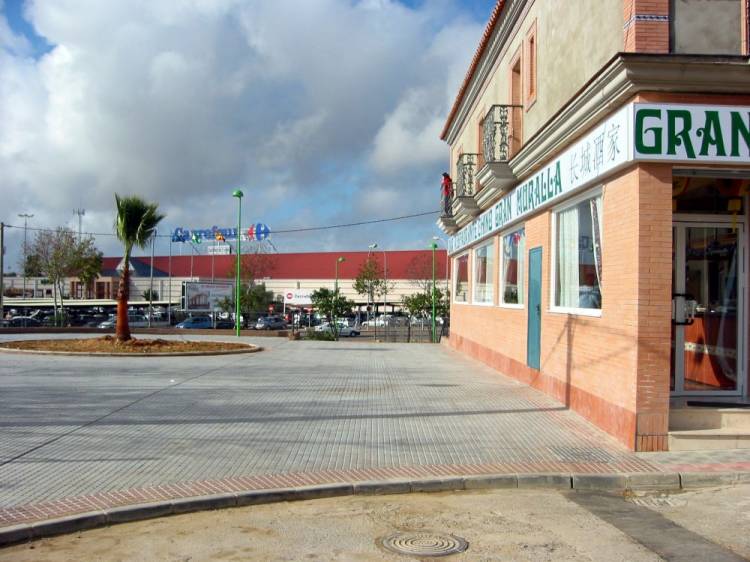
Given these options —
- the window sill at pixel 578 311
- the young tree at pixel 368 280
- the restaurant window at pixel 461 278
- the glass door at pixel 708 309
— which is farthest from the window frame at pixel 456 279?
the young tree at pixel 368 280

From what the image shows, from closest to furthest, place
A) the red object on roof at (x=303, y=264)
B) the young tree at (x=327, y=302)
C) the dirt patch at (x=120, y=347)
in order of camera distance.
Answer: the dirt patch at (x=120, y=347) → the young tree at (x=327, y=302) → the red object on roof at (x=303, y=264)

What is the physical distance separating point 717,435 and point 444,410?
3.90 metres

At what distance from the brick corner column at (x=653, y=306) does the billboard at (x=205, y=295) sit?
42221 mm

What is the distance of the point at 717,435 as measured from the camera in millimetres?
8102

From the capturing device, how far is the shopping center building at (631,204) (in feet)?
26.1

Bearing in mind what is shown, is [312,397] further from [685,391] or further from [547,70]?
[547,70]

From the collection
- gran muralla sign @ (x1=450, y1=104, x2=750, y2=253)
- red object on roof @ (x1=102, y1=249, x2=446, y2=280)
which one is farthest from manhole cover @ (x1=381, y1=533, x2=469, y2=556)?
red object on roof @ (x1=102, y1=249, x2=446, y2=280)

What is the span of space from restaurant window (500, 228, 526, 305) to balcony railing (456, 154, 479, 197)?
3.58m

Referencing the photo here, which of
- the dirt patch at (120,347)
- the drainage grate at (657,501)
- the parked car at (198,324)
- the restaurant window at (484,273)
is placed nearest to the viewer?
the drainage grate at (657,501)

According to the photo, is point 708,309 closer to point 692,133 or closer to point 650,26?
point 692,133

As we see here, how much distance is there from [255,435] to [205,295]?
41823 millimetres

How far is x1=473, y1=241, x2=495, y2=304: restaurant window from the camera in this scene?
59.5 ft

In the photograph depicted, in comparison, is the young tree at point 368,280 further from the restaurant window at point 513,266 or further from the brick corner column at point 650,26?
the brick corner column at point 650,26

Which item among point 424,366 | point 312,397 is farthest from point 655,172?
point 424,366
